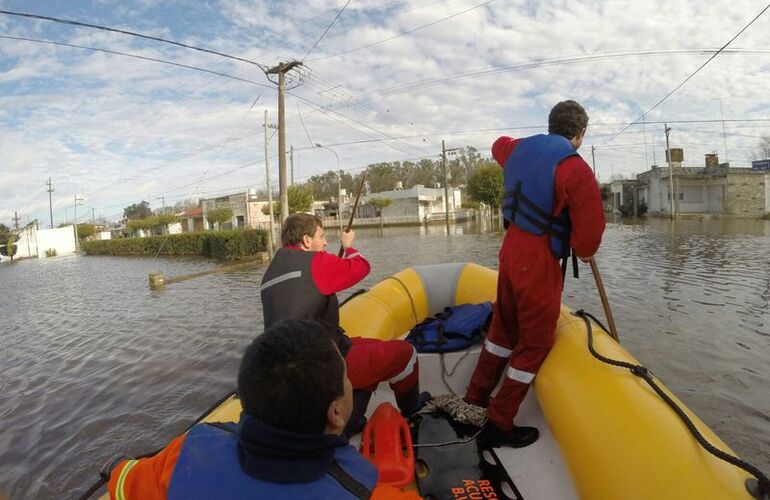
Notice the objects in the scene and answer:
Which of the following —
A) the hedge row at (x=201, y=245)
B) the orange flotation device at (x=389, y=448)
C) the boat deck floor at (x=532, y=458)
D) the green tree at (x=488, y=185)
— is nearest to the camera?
the orange flotation device at (x=389, y=448)

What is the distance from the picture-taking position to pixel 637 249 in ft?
45.0

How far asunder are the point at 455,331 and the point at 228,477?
2.67m

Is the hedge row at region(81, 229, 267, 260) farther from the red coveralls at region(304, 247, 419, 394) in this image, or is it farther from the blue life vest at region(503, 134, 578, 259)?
the blue life vest at region(503, 134, 578, 259)

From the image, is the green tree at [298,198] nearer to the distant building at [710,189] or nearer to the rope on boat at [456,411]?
the distant building at [710,189]

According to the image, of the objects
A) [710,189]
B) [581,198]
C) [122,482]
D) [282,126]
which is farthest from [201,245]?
[710,189]

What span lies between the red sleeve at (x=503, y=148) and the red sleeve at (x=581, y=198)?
45cm

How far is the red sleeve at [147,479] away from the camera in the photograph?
3.45ft

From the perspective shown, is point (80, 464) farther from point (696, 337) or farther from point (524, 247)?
point (696, 337)

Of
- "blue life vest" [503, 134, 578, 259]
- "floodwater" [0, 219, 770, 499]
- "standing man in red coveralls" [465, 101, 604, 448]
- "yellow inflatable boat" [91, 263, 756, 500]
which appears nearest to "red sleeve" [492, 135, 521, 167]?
"standing man in red coveralls" [465, 101, 604, 448]

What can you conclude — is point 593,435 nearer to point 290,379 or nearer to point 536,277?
point 536,277

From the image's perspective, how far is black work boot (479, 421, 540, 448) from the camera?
8.09ft

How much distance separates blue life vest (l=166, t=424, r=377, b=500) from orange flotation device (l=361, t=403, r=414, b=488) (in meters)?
0.81

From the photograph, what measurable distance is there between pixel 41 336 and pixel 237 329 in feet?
12.6

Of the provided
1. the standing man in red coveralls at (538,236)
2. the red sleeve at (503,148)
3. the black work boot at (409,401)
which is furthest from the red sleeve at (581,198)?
the black work boot at (409,401)
